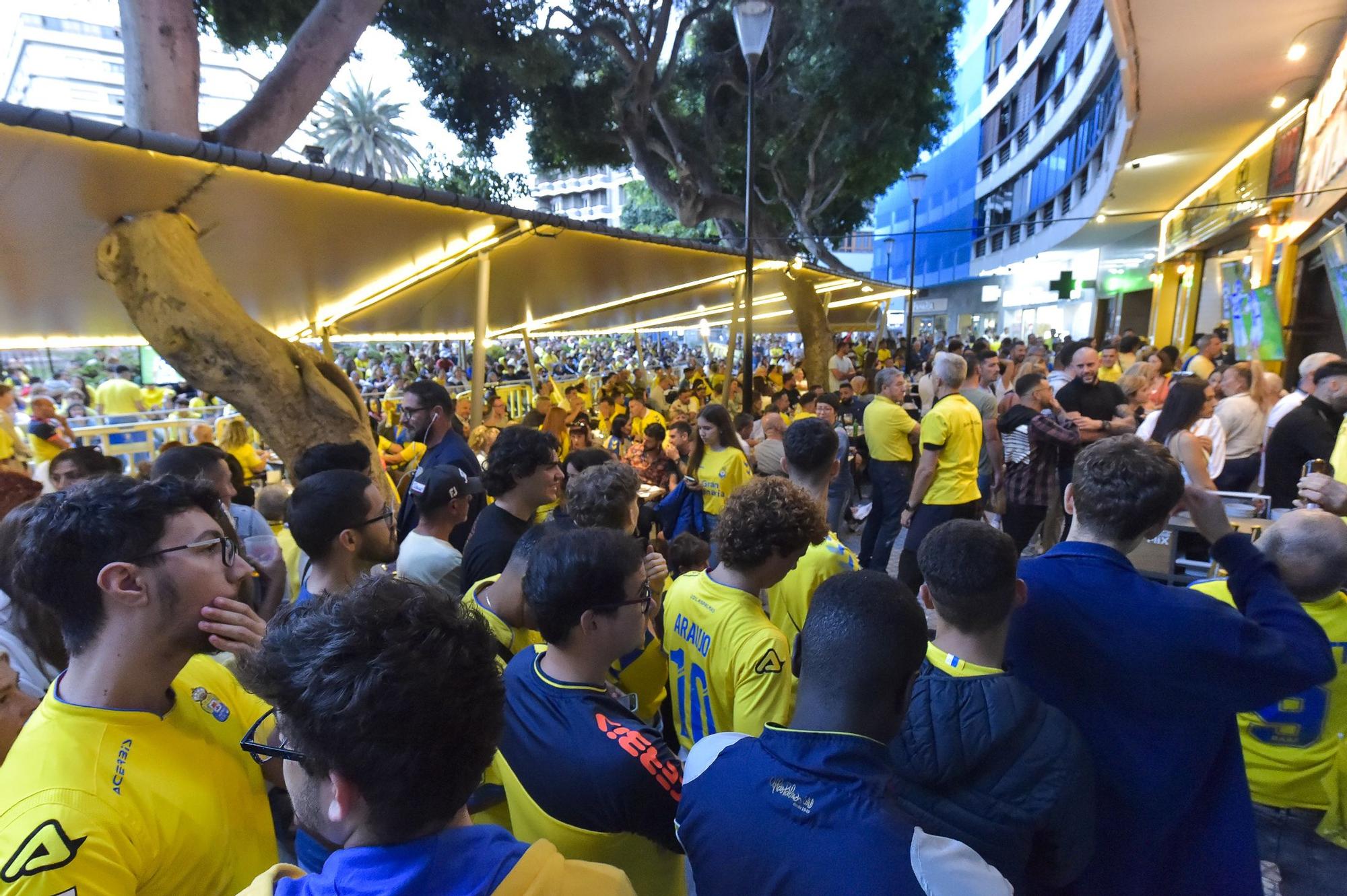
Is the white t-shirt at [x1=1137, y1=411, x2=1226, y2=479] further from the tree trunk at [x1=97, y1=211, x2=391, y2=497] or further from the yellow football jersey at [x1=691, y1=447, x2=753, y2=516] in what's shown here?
the tree trunk at [x1=97, y1=211, x2=391, y2=497]

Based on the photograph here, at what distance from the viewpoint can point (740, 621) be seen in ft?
7.32

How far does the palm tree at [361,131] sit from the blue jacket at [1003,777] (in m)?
58.3

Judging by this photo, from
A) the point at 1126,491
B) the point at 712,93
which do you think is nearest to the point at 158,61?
the point at 1126,491

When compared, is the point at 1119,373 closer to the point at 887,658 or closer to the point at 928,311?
the point at 887,658

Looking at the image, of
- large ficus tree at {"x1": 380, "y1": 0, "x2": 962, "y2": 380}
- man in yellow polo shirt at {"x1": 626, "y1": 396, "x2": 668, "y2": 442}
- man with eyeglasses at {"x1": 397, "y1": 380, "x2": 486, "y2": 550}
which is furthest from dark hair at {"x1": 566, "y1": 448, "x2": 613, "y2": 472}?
large ficus tree at {"x1": 380, "y1": 0, "x2": 962, "y2": 380}

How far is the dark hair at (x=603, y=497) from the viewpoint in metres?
2.77

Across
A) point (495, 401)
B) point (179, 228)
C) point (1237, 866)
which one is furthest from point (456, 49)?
point (1237, 866)

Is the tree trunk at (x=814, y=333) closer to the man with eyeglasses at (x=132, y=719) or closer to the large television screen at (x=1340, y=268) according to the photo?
the large television screen at (x=1340, y=268)

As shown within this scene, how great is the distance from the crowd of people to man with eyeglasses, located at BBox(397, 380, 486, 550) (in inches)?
52.0

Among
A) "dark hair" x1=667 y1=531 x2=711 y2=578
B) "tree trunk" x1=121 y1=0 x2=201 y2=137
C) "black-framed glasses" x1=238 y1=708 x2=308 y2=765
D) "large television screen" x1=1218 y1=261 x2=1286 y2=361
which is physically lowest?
"dark hair" x1=667 y1=531 x2=711 y2=578

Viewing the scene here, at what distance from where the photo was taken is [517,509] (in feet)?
10.4

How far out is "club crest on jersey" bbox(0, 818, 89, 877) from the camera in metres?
1.15

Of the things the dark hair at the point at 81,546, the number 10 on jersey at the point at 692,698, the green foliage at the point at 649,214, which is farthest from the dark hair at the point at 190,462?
the green foliage at the point at 649,214

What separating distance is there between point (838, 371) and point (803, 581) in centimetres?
1107
